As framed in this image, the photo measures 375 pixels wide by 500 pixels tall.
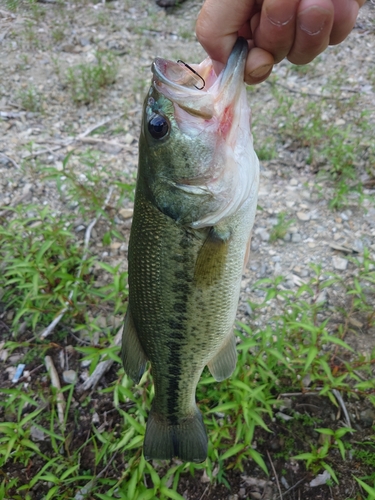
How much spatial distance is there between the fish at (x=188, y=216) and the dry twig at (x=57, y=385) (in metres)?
1.10

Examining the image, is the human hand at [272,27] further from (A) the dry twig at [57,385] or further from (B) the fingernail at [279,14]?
(A) the dry twig at [57,385]

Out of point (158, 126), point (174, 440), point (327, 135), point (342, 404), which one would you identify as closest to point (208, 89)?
point (158, 126)

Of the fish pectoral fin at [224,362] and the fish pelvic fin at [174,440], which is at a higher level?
the fish pectoral fin at [224,362]

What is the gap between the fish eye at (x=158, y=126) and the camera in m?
1.56

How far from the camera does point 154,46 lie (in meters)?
5.90

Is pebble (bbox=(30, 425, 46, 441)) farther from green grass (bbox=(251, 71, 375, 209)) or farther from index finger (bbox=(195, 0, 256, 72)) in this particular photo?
green grass (bbox=(251, 71, 375, 209))

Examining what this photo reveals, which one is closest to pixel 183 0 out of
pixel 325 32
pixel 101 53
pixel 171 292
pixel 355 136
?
pixel 101 53

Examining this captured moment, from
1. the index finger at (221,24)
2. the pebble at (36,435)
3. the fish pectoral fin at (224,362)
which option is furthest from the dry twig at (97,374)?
the index finger at (221,24)

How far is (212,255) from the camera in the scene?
162cm

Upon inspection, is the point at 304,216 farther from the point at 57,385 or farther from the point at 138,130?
the point at 57,385

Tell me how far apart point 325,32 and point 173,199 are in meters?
0.92

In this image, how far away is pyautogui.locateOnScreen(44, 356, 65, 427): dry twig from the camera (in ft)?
8.76

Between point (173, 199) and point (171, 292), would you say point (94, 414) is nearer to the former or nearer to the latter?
point (171, 292)

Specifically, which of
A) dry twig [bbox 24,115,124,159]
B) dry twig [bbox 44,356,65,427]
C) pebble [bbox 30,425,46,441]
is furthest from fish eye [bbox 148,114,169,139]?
dry twig [bbox 24,115,124,159]
